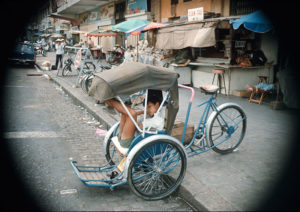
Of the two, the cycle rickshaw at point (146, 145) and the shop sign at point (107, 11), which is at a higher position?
the shop sign at point (107, 11)

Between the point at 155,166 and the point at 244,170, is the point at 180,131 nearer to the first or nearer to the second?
the point at 244,170

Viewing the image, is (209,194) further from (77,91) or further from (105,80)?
(77,91)

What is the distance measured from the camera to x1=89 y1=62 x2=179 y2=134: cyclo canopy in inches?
125

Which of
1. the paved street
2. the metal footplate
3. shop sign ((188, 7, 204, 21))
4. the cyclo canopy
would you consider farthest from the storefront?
the metal footplate

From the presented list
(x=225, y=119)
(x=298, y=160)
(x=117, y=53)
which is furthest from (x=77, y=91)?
(x=117, y=53)

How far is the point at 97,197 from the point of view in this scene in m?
3.37

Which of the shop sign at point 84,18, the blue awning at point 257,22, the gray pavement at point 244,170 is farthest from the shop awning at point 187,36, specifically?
the shop sign at point 84,18

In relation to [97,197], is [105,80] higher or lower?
higher

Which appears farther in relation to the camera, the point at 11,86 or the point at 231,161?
the point at 11,86

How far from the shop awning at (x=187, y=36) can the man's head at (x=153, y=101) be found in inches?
235

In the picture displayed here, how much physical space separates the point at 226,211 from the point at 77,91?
861 centimetres

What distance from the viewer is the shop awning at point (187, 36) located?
9.20m

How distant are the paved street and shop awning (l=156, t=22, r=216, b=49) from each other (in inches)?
184

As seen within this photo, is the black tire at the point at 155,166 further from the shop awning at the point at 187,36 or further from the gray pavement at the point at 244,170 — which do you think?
the shop awning at the point at 187,36
